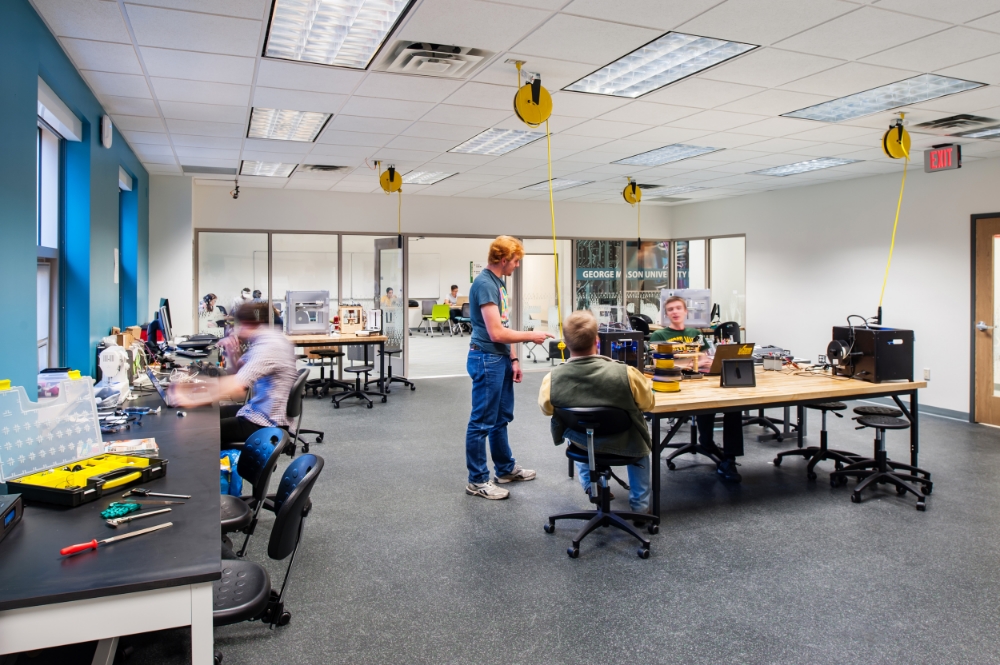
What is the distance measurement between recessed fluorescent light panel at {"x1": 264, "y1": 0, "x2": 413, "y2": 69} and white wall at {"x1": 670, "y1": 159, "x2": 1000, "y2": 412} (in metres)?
5.98

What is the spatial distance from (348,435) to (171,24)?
3.45 meters

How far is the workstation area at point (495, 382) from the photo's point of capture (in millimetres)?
2205

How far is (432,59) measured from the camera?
3555 millimetres

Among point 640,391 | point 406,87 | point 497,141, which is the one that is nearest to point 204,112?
point 406,87

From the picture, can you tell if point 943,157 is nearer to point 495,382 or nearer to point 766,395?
A: point 766,395

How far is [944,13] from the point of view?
294 centimetres

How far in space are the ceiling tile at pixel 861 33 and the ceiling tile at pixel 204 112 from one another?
Answer: 3.62m

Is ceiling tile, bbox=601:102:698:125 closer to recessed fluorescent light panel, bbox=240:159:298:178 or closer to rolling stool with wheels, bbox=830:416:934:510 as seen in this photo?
rolling stool with wheels, bbox=830:416:934:510

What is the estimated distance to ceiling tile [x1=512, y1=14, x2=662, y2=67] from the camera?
3109mm

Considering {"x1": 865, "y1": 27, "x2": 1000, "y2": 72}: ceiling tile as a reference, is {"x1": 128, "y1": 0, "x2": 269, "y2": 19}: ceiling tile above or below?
below

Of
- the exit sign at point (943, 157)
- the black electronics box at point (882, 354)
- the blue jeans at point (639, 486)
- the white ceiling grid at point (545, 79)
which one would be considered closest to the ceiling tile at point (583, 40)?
the white ceiling grid at point (545, 79)

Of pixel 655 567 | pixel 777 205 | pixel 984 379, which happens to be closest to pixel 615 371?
pixel 655 567

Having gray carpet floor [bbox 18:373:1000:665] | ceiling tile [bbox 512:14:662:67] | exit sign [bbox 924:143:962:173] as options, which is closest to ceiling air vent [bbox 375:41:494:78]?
ceiling tile [bbox 512:14:662:67]

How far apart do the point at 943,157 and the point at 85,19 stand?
6257mm
